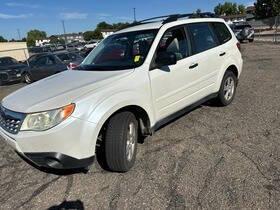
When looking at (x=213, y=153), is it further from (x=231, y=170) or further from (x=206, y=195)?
(x=206, y=195)

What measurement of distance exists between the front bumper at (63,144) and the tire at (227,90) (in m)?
3.51

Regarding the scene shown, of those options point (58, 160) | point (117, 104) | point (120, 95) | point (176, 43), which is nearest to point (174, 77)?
→ point (176, 43)

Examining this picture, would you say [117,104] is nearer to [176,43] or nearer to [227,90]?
[176,43]

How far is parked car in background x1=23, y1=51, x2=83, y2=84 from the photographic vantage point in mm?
13906

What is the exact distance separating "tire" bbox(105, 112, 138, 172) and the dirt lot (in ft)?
0.53

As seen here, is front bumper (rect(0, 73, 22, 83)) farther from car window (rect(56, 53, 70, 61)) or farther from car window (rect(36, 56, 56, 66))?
car window (rect(56, 53, 70, 61))

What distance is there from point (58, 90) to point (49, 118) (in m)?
0.62

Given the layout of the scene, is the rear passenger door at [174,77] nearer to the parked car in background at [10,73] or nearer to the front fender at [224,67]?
the front fender at [224,67]

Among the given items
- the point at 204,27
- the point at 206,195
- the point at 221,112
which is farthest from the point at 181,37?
the point at 206,195

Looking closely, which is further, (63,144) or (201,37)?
(201,37)

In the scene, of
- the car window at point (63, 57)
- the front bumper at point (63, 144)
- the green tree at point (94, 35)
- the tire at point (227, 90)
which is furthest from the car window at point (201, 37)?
the green tree at point (94, 35)

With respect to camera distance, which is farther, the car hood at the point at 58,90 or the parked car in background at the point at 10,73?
the parked car in background at the point at 10,73

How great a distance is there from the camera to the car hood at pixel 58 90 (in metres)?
3.54

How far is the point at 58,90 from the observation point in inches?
155
